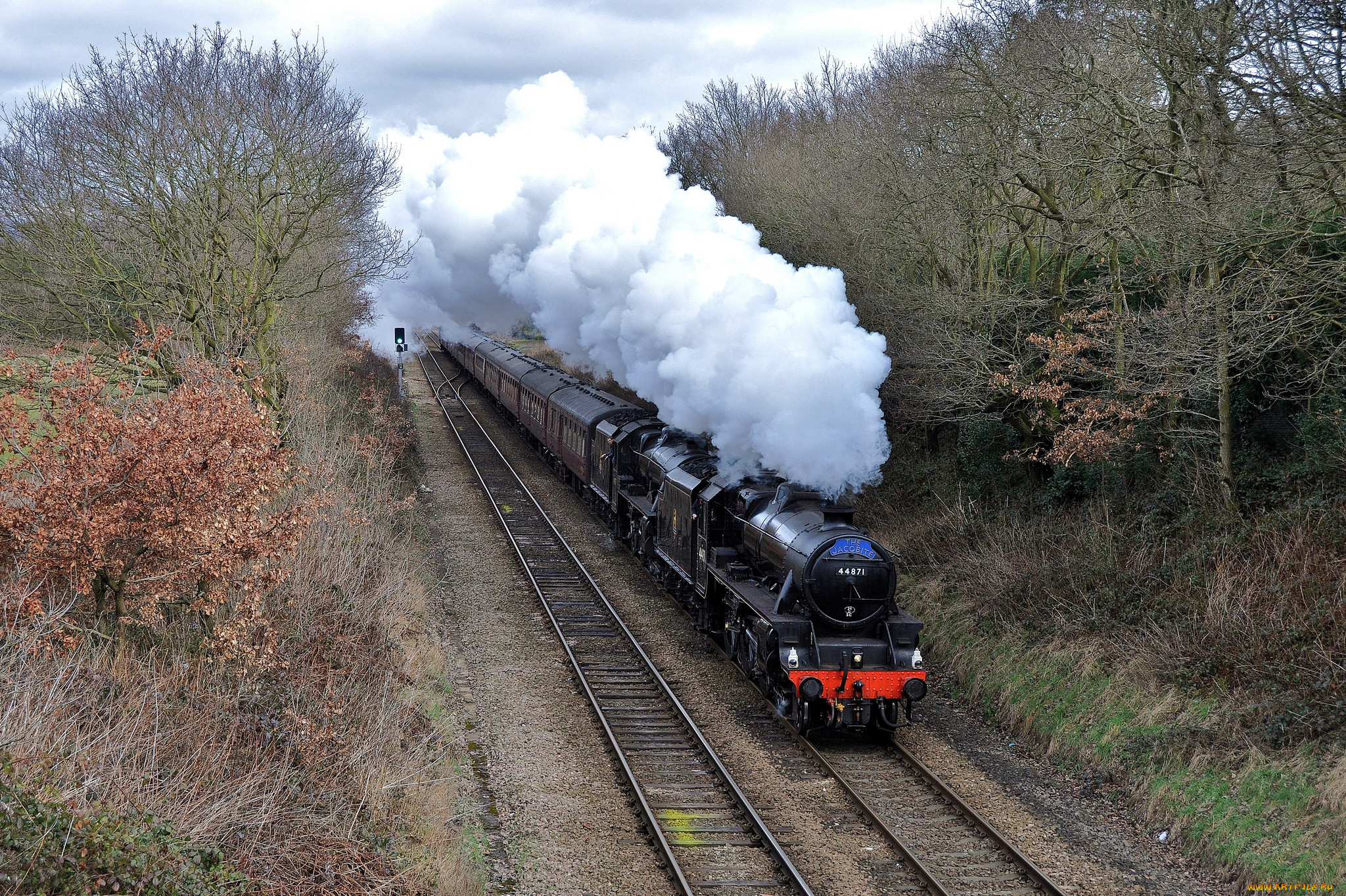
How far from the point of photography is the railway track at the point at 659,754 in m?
8.77

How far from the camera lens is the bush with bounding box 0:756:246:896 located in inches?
217

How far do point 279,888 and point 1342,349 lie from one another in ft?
40.9

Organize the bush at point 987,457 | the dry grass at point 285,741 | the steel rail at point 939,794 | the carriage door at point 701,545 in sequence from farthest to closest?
the bush at point 987,457
the carriage door at point 701,545
the steel rail at point 939,794
the dry grass at point 285,741

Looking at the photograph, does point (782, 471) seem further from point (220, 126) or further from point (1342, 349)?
point (220, 126)

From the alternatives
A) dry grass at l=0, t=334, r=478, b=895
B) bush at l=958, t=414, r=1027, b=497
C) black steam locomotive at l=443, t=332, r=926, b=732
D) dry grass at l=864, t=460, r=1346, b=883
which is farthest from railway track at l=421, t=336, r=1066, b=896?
bush at l=958, t=414, r=1027, b=497

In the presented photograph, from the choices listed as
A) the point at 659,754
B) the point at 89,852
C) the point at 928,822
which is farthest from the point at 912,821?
the point at 89,852

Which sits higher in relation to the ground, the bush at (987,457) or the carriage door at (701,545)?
the bush at (987,457)

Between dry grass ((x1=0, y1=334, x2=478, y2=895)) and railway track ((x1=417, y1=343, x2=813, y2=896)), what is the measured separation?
6.66 ft

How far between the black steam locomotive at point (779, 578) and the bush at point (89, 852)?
6704mm

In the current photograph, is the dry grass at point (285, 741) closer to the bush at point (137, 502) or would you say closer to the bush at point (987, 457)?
the bush at point (137, 502)

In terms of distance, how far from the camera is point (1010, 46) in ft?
54.9

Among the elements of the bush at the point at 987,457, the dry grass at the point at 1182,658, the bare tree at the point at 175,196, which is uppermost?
the bare tree at the point at 175,196

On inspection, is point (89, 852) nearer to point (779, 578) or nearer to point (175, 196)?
point (779, 578)

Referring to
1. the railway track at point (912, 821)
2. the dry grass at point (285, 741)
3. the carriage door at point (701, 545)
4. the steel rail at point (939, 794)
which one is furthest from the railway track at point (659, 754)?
the dry grass at point (285, 741)
